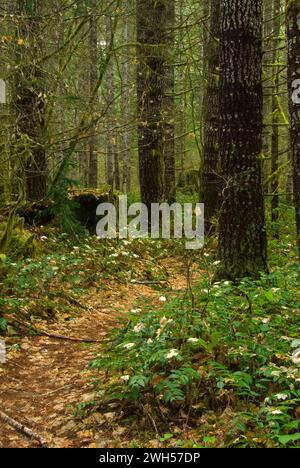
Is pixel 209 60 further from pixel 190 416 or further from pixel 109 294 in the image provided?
pixel 190 416

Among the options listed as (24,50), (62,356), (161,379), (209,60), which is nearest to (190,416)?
(161,379)

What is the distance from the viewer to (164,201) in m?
12.6

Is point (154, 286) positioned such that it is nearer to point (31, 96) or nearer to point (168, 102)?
point (31, 96)

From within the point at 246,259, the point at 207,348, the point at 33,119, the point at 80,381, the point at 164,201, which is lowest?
the point at 80,381

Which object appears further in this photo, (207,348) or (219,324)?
(219,324)

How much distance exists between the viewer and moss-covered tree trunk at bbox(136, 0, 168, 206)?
39.8 feet

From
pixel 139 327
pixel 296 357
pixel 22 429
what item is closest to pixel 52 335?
pixel 139 327

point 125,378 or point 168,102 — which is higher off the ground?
point 168,102

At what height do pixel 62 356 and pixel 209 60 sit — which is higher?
pixel 209 60

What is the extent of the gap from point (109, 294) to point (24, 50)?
4.68m

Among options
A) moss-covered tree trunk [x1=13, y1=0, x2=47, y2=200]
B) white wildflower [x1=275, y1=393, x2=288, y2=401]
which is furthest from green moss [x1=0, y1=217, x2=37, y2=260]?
white wildflower [x1=275, y1=393, x2=288, y2=401]

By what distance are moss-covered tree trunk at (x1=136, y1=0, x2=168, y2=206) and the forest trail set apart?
17.1 ft

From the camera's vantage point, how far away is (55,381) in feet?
17.6

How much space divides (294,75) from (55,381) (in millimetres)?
4054
